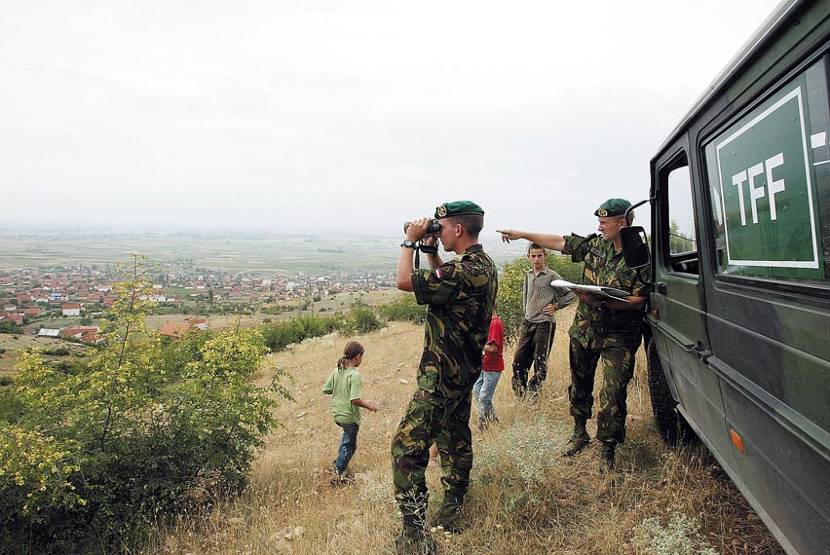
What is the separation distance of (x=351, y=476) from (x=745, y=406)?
12.7 feet

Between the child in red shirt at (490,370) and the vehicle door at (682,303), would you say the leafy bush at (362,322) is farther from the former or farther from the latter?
the vehicle door at (682,303)

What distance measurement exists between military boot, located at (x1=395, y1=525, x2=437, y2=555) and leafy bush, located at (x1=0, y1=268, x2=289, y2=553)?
2.52m

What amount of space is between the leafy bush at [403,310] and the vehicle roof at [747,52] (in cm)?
2401

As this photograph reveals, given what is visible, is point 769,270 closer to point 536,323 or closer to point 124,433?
point 536,323

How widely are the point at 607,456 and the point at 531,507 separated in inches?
26.3

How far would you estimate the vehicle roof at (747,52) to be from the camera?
133 cm

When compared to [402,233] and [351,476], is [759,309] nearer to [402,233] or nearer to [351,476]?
[402,233]

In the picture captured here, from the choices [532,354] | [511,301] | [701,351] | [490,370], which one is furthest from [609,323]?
[511,301]

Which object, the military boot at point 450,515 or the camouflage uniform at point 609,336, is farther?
the camouflage uniform at point 609,336

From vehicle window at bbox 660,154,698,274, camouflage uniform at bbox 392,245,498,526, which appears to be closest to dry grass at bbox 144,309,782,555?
camouflage uniform at bbox 392,245,498,526

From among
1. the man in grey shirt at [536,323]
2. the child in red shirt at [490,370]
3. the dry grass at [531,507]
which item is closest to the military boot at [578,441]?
the dry grass at [531,507]

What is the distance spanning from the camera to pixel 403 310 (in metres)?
27.9

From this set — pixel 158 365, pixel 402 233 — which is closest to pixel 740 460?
pixel 402 233

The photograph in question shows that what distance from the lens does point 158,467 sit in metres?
4.43
